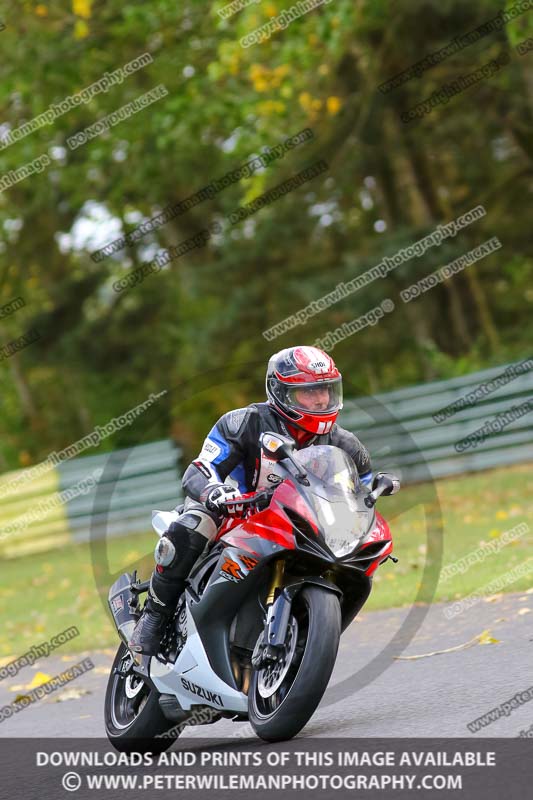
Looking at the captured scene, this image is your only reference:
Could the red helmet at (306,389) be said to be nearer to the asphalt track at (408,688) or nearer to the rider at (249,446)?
the rider at (249,446)

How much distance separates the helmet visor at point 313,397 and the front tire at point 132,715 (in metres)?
1.62

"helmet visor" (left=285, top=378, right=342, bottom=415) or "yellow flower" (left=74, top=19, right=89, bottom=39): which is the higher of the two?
"yellow flower" (left=74, top=19, right=89, bottom=39)

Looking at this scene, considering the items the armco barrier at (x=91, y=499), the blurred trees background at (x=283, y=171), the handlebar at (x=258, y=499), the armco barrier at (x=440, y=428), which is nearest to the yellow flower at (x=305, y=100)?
the blurred trees background at (x=283, y=171)

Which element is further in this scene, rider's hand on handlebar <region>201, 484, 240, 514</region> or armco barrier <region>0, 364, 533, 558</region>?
armco barrier <region>0, 364, 533, 558</region>

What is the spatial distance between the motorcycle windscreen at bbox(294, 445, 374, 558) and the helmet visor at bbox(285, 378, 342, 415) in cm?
27

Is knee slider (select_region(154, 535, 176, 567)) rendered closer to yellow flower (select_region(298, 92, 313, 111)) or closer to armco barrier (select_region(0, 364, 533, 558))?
armco barrier (select_region(0, 364, 533, 558))

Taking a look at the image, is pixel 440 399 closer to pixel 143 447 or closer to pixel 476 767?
pixel 143 447

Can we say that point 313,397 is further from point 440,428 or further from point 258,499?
point 440,428

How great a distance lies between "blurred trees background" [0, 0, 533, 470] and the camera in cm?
2228

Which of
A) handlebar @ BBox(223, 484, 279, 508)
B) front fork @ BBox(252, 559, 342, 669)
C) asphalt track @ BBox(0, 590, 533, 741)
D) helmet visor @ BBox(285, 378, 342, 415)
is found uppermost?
helmet visor @ BBox(285, 378, 342, 415)

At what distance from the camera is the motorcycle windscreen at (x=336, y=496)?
587cm

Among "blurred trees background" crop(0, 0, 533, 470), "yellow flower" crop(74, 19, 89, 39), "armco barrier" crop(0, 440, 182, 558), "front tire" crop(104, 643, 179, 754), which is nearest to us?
"front tire" crop(104, 643, 179, 754)

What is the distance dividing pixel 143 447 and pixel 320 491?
570 inches

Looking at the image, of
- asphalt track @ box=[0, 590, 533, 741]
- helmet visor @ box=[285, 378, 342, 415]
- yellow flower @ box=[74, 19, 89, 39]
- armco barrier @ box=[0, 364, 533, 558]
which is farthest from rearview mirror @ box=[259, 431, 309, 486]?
yellow flower @ box=[74, 19, 89, 39]
